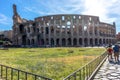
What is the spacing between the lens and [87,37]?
237ft

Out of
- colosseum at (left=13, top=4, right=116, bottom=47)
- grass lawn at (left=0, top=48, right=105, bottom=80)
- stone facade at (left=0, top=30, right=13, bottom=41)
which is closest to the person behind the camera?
grass lawn at (left=0, top=48, right=105, bottom=80)

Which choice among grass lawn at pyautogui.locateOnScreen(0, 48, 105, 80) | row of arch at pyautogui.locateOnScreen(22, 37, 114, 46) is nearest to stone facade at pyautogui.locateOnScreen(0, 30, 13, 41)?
row of arch at pyautogui.locateOnScreen(22, 37, 114, 46)

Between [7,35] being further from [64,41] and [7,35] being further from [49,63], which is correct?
[49,63]

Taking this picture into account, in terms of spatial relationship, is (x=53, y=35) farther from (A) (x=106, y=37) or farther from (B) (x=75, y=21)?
(A) (x=106, y=37)

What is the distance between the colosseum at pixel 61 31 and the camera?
70.5 metres

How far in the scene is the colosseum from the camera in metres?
70.5

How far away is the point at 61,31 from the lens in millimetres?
70625

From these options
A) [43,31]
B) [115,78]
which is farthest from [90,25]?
[115,78]

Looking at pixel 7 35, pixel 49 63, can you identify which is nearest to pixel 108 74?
pixel 49 63

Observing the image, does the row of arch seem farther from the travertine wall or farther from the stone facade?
the stone facade

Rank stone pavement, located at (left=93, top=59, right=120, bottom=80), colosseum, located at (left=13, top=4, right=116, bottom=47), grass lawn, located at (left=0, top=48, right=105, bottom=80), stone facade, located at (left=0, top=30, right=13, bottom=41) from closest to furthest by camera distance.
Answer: stone pavement, located at (left=93, top=59, right=120, bottom=80) < grass lawn, located at (left=0, top=48, right=105, bottom=80) < colosseum, located at (left=13, top=4, right=116, bottom=47) < stone facade, located at (left=0, top=30, right=13, bottom=41)

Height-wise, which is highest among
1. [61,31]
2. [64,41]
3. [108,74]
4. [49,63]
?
[61,31]

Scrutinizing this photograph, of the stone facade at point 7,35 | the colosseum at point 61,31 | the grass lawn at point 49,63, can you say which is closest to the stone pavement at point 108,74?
the grass lawn at point 49,63

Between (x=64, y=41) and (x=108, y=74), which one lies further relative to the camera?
(x=64, y=41)
